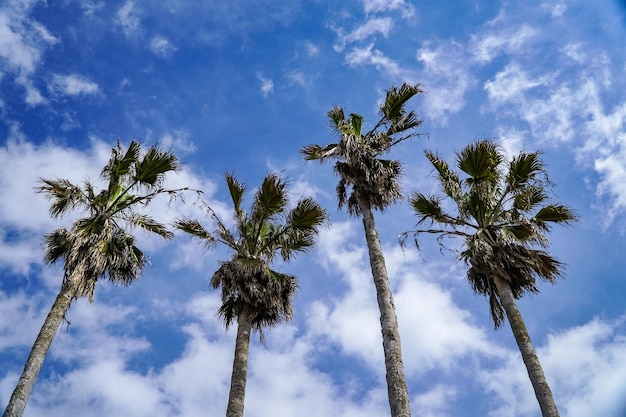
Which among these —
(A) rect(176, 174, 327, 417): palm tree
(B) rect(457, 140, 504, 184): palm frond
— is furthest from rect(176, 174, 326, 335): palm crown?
(B) rect(457, 140, 504, 184): palm frond

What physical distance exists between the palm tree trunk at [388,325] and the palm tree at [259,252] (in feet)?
5.93

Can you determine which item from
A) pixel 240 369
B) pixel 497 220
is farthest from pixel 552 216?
pixel 240 369

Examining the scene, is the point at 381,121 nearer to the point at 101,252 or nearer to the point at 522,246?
the point at 522,246

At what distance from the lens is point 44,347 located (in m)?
13.2

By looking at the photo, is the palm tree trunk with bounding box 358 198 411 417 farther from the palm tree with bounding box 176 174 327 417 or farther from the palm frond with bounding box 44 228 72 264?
the palm frond with bounding box 44 228 72 264

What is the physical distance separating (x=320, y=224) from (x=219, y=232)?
2.94m

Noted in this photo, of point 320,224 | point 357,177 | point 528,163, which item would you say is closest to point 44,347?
point 320,224

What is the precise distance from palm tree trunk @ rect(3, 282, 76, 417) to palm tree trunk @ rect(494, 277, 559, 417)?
435 inches

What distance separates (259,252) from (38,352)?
6.27 meters

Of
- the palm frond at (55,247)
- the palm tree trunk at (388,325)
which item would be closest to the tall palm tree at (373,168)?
the palm tree trunk at (388,325)

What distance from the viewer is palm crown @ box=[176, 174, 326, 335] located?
607 inches

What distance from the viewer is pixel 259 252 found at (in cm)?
1664

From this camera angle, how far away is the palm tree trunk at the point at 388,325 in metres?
11.3

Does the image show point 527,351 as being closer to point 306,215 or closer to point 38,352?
point 306,215
